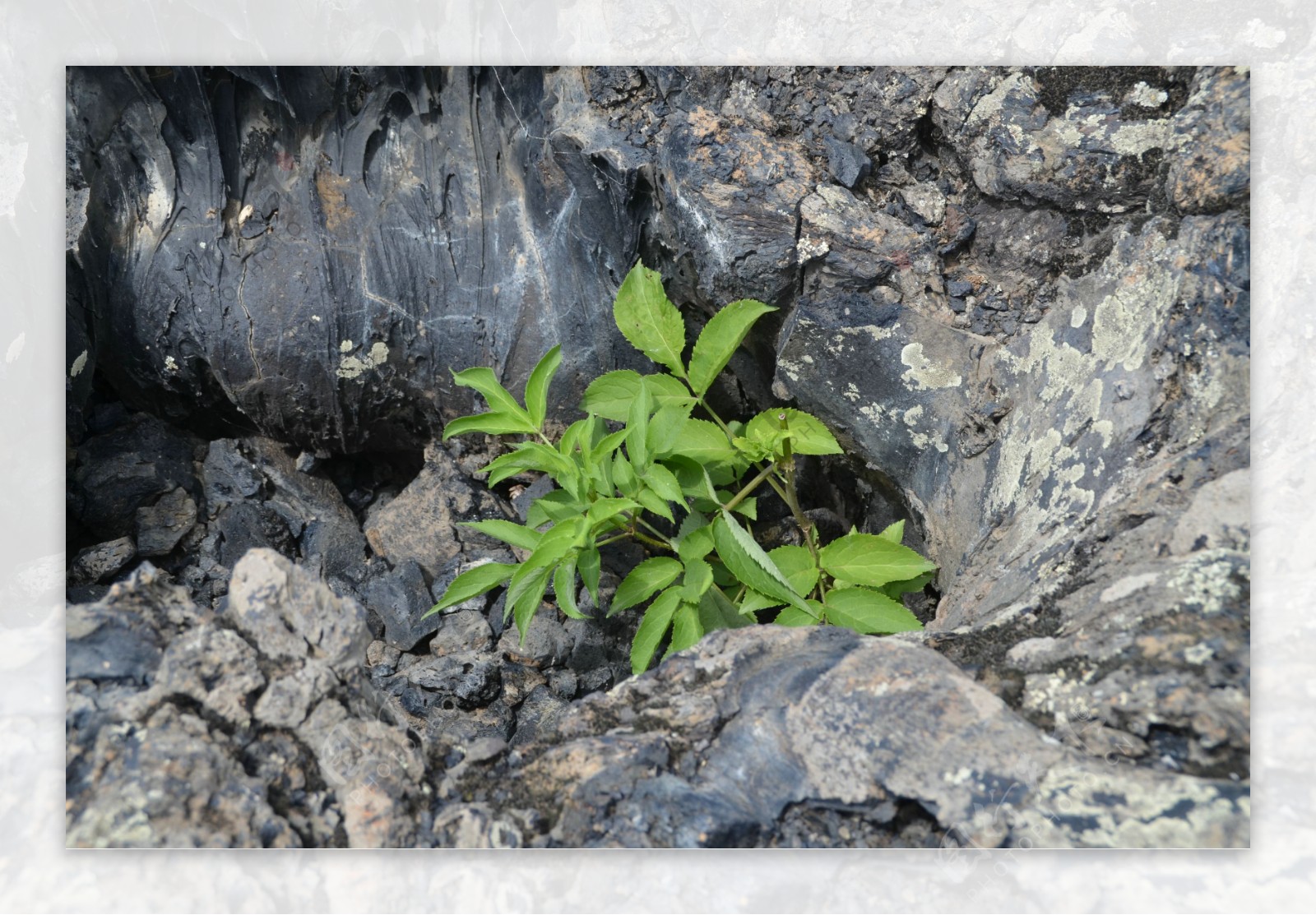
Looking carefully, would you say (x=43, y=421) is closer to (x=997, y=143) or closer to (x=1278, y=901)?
(x=997, y=143)

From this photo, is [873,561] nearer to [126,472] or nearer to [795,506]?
[795,506]

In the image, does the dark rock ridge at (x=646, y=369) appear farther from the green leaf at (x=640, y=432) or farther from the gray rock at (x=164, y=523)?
the green leaf at (x=640, y=432)

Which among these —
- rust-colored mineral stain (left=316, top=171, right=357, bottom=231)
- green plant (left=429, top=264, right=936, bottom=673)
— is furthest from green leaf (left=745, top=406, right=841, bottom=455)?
rust-colored mineral stain (left=316, top=171, right=357, bottom=231)

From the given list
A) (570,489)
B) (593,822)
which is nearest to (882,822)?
(593,822)

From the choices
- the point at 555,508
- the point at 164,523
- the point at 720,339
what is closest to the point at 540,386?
the point at 555,508

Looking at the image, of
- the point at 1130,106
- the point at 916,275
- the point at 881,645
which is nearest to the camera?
the point at 881,645

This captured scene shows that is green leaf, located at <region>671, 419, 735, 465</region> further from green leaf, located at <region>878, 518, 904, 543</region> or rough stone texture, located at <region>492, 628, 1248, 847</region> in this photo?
rough stone texture, located at <region>492, 628, 1248, 847</region>

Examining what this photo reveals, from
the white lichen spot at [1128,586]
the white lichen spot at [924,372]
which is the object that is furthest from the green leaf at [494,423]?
the white lichen spot at [1128,586]
